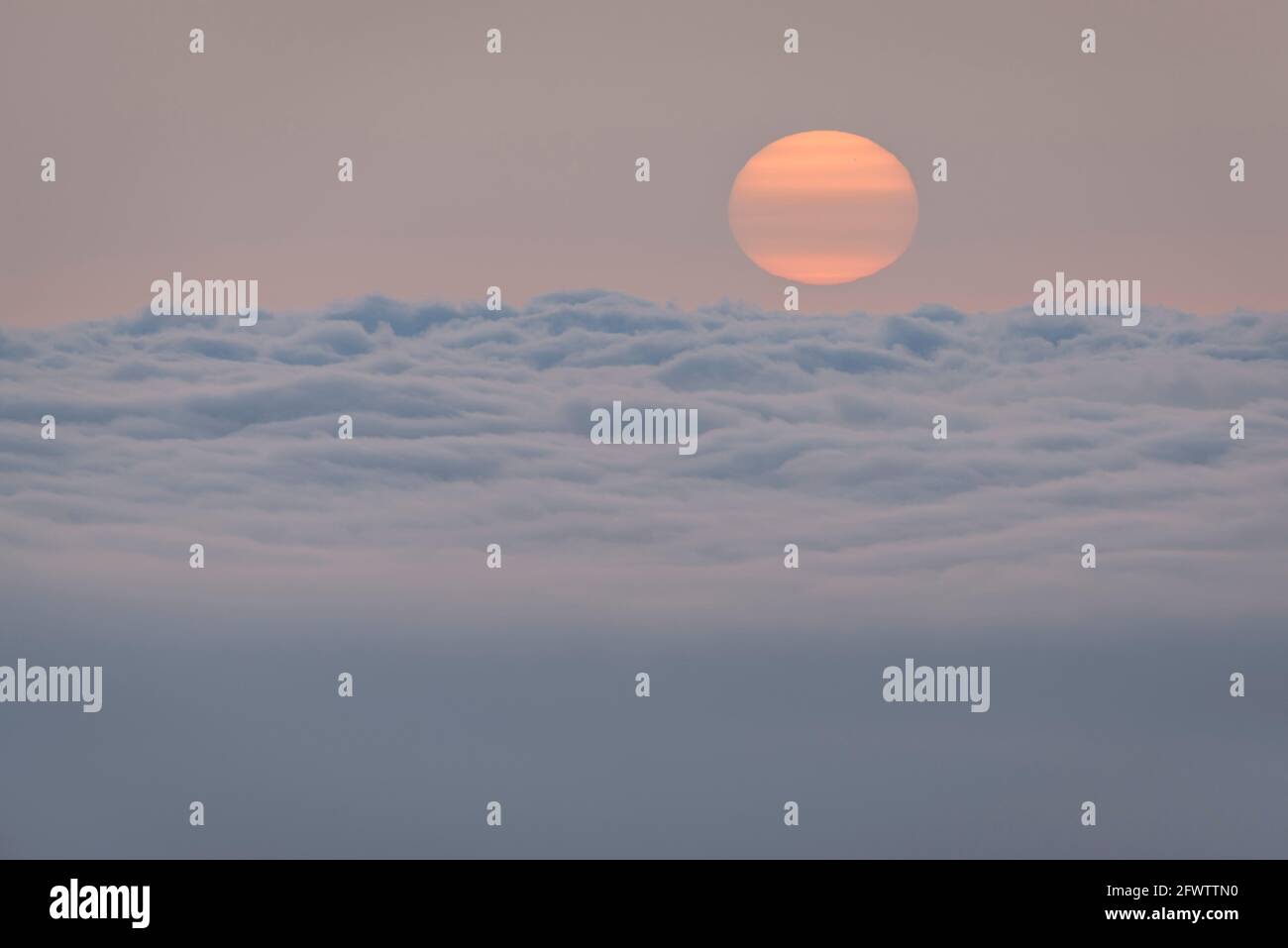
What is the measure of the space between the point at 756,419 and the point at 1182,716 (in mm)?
1763

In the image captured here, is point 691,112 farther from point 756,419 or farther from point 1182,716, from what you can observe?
point 1182,716

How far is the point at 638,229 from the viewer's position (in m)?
4.90

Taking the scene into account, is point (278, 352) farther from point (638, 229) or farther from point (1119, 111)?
point (1119, 111)

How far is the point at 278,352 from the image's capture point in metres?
4.91

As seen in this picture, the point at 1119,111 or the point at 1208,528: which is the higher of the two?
the point at 1119,111

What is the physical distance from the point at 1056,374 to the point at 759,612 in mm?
1293

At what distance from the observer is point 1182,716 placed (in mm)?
4852

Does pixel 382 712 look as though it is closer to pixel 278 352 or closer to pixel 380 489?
pixel 380 489

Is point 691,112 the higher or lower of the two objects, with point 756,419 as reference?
higher

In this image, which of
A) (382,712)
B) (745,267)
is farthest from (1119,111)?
(382,712)

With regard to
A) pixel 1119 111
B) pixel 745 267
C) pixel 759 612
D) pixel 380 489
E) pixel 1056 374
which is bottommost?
pixel 759 612
